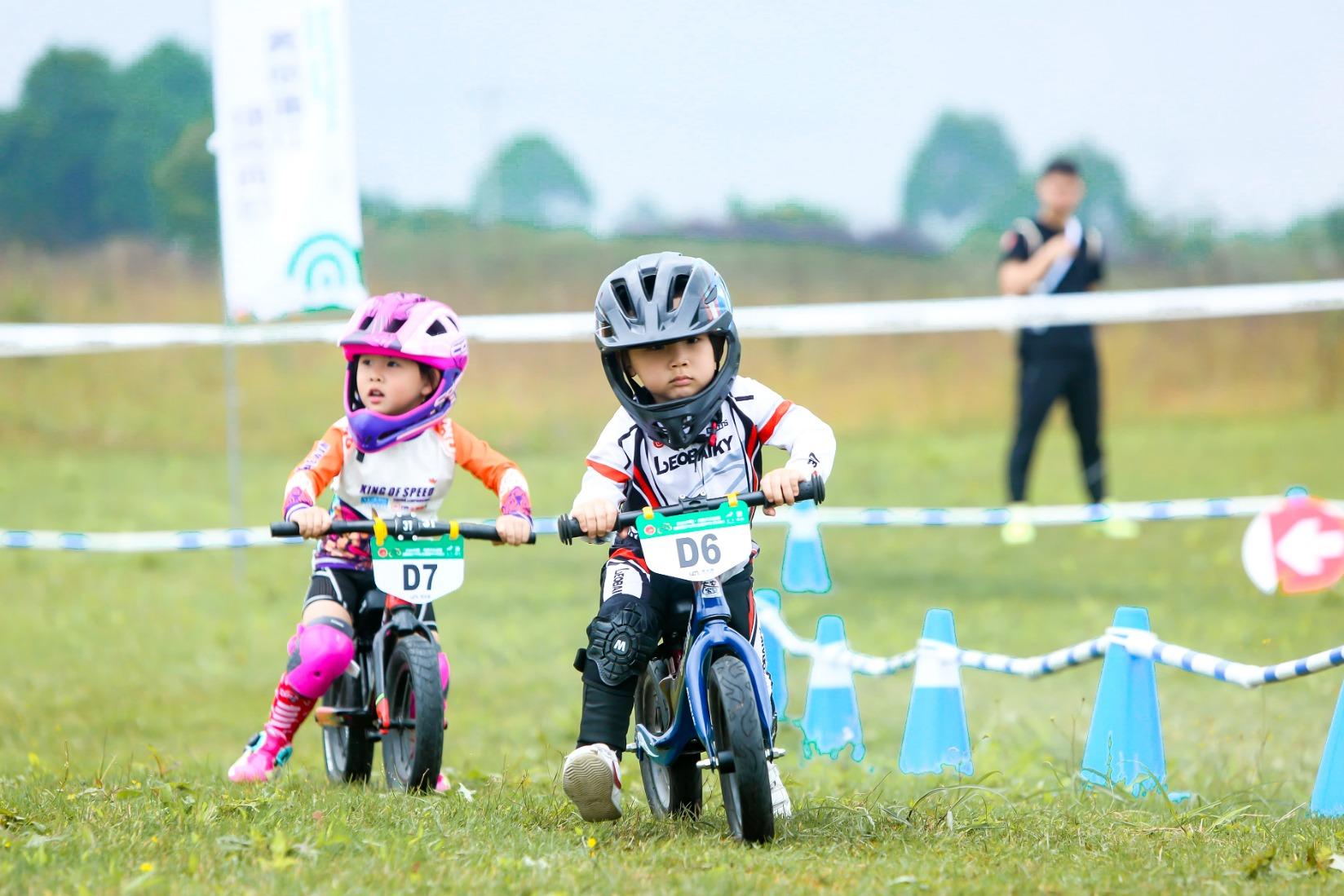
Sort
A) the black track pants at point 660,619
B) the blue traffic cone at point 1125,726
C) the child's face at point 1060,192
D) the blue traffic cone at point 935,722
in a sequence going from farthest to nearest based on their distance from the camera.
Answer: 1. the child's face at point 1060,192
2. the blue traffic cone at point 935,722
3. the blue traffic cone at point 1125,726
4. the black track pants at point 660,619

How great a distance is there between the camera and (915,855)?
4.61 m

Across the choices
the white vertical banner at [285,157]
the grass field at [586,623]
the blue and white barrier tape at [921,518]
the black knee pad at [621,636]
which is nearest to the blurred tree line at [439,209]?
the grass field at [586,623]

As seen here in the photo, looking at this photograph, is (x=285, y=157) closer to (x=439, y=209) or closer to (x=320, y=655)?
(x=320, y=655)

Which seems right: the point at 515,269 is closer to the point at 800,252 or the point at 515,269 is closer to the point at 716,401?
the point at 800,252

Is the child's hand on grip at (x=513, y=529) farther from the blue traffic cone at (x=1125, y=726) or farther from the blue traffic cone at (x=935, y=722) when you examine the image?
the blue traffic cone at (x=1125, y=726)

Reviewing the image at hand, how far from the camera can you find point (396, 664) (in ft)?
19.3

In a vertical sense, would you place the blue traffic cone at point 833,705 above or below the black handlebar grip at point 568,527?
below

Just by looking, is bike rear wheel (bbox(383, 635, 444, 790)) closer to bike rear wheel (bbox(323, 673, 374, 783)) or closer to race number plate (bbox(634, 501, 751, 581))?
bike rear wheel (bbox(323, 673, 374, 783))

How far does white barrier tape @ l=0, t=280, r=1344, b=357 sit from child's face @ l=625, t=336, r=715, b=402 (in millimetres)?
6998

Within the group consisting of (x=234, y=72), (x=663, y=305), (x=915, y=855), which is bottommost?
(x=915, y=855)

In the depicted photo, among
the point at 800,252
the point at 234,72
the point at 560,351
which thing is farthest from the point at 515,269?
the point at 234,72

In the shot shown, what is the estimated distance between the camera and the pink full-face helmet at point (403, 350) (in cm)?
595

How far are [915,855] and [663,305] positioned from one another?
1.81 metres

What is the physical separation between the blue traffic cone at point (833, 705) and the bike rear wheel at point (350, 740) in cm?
225
